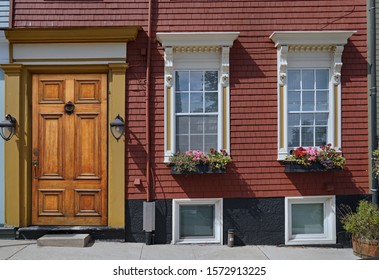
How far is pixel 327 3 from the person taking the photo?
6910 millimetres

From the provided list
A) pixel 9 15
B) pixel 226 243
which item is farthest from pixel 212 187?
pixel 9 15

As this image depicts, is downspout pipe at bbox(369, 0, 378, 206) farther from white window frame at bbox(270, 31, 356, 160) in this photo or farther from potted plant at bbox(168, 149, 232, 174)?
potted plant at bbox(168, 149, 232, 174)

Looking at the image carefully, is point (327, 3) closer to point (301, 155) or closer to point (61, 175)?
point (301, 155)

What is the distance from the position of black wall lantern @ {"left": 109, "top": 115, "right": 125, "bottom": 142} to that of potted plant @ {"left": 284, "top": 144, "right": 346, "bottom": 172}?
268 cm

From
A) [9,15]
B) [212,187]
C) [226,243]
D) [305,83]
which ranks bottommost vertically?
[226,243]

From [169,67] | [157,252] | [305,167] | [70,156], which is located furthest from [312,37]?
[70,156]

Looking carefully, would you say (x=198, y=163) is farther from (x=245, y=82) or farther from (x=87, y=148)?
(x=87, y=148)

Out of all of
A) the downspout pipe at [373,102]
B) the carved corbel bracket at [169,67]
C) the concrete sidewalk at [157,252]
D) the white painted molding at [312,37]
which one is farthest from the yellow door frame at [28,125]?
the downspout pipe at [373,102]

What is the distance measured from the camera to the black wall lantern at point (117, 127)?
648cm

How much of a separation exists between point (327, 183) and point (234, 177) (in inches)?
60.7

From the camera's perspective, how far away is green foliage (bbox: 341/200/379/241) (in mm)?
6109

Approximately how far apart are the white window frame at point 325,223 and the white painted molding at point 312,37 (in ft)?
8.35

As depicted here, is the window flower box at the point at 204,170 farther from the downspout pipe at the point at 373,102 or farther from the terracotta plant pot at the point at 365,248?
the downspout pipe at the point at 373,102

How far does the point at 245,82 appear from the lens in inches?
270
